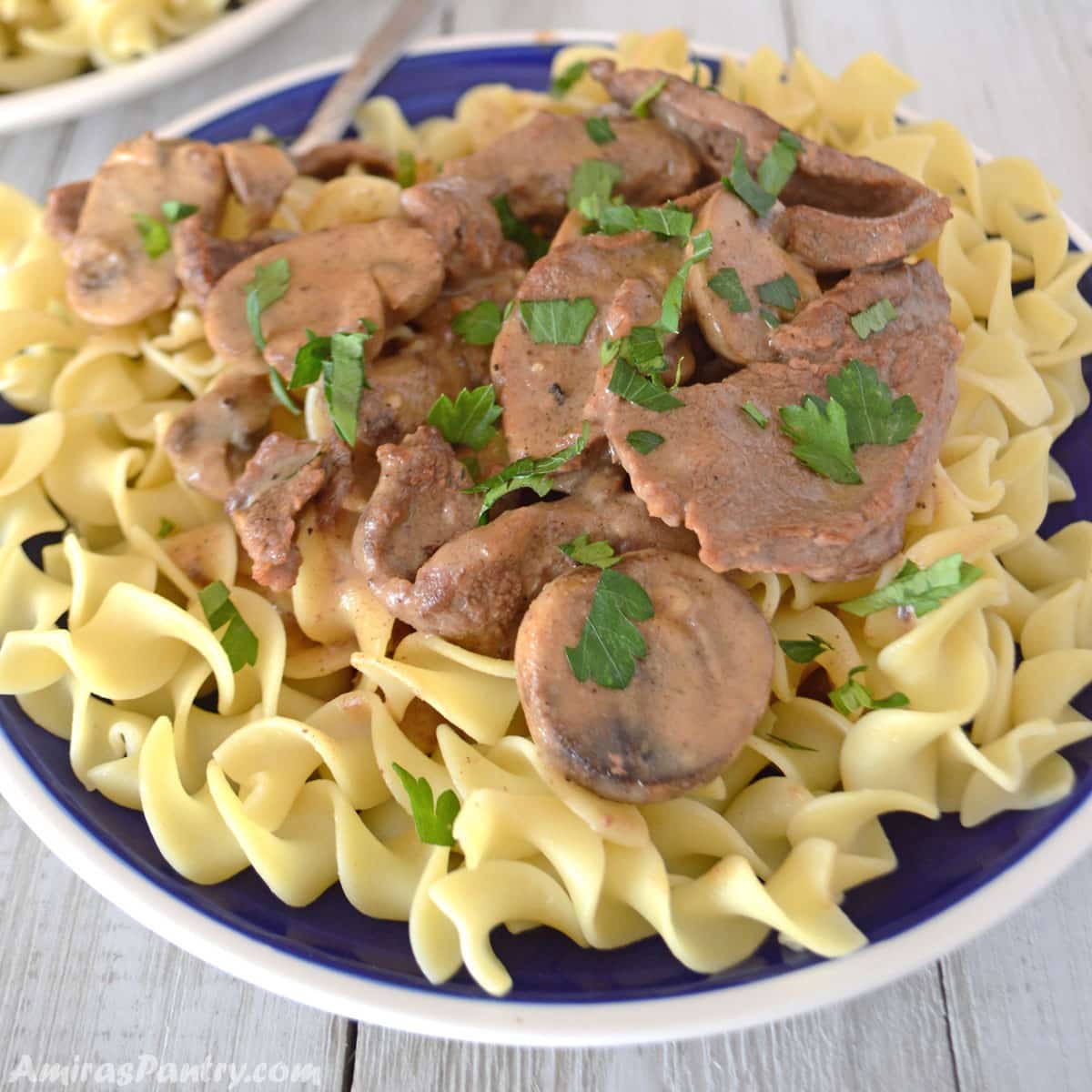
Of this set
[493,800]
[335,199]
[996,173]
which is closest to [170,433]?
[335,199]

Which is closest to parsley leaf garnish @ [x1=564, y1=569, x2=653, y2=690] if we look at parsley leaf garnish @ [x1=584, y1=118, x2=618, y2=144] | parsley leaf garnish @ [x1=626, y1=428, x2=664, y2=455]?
parsley leaf garnish @ [x1=626, y1=428, x2=664, y2=455]

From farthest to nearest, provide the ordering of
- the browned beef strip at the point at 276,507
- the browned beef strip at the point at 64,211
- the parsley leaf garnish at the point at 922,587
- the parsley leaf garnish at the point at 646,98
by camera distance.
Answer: the browned beef strip at the point at 64,211, the parsley leaf garnish at the point at 646,98, the browned beef strip at the point at 276,507, the parsley leaf garnish at the point at 922,587

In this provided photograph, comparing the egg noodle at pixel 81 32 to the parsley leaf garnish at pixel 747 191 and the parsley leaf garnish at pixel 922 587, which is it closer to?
the parsley leaf garnish at pixel 747 191

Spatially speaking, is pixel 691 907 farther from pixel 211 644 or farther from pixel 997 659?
pixel 211 644

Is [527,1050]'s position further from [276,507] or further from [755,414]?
[755,414]

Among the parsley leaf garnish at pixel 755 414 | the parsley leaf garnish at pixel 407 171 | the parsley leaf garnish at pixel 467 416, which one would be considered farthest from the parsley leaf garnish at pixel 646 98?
the parsley leaf garnish at pixel 755 414
